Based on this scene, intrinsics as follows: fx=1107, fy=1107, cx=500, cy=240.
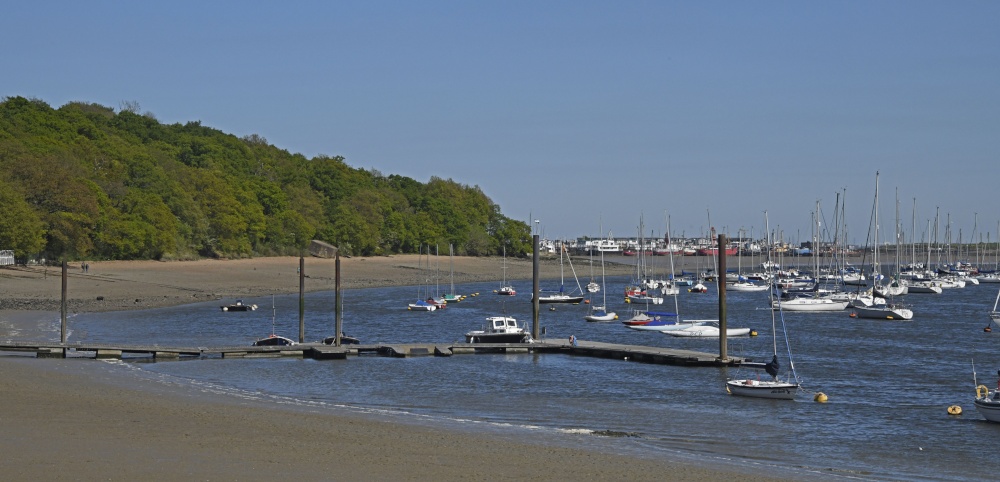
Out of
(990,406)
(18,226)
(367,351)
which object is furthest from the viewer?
(18,226)

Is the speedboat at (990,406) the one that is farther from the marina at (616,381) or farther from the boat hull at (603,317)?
the boat hull at (603,317)

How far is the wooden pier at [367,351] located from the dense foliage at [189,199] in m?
42.5

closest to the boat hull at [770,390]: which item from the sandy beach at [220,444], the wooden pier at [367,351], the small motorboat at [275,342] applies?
the wooden pier at [367,351]

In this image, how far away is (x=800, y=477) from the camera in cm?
2245

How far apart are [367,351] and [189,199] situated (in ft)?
244

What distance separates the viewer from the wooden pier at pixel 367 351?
43.1 meters

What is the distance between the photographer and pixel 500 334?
165 feet

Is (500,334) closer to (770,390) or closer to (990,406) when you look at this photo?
(770,390)

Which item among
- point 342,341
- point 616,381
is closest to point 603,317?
point 342,341

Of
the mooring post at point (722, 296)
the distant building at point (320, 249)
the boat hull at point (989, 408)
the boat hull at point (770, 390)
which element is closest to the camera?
the boat hull at point (989, 408)

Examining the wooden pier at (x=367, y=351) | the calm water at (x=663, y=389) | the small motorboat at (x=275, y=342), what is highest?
the small motorboat at (x=275, y=342)

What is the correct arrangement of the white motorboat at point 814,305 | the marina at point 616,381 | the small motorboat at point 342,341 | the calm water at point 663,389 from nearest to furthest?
1. the calm water at point 663,389
2. the marina at point 616,381
3. the small motorboat at point 342,341
4. the white motorboat at point 814,305

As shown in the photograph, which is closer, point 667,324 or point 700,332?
point 700,332

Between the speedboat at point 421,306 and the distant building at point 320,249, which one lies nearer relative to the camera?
the speedboat at point 421,306
